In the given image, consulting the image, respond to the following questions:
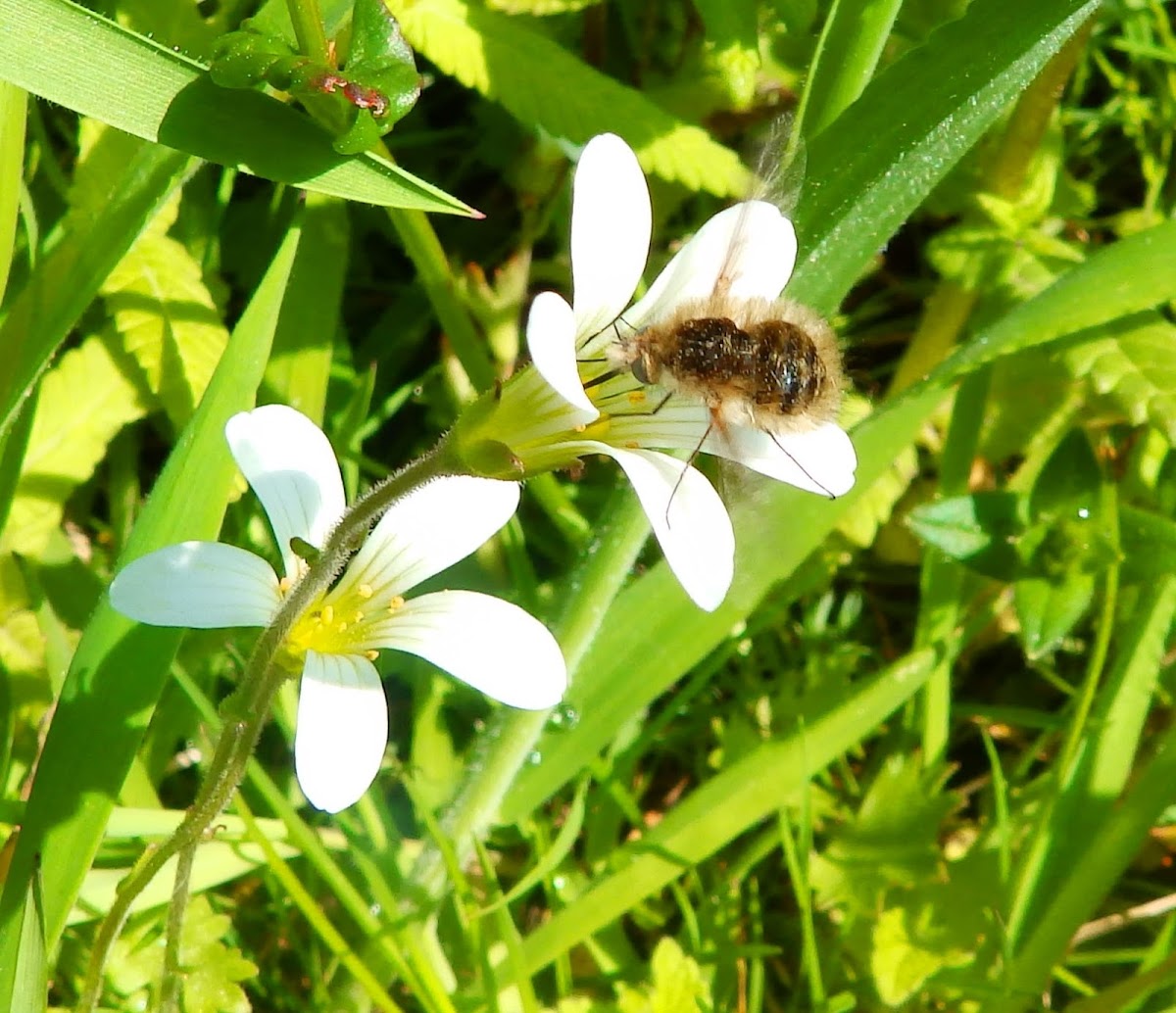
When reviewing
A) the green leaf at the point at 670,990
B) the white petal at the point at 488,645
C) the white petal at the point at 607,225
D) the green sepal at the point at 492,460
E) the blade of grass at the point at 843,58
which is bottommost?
the green leaf at the point at 670,990

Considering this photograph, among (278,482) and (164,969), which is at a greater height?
(278,482)

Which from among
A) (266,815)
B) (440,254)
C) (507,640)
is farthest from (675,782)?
(507,640)

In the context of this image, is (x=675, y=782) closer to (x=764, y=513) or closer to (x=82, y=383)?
(x=764, y=513)

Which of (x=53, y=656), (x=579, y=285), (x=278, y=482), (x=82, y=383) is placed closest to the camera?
(x=579, y=285)

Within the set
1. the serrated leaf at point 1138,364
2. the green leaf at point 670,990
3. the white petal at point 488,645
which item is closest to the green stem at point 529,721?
the green leaf at point 670,990

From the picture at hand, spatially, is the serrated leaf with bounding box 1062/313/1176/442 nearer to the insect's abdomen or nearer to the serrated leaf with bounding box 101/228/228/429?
the insect's abdomen

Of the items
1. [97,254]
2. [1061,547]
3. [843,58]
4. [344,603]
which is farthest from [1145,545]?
[97,254]

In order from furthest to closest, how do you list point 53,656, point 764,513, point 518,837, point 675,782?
1. point 675,782
2. point 518,837
3. point 53,656
4. point 764,513

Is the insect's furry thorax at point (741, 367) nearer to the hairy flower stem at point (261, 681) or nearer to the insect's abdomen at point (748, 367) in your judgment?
the insect's abdomen at point (748, 367)
